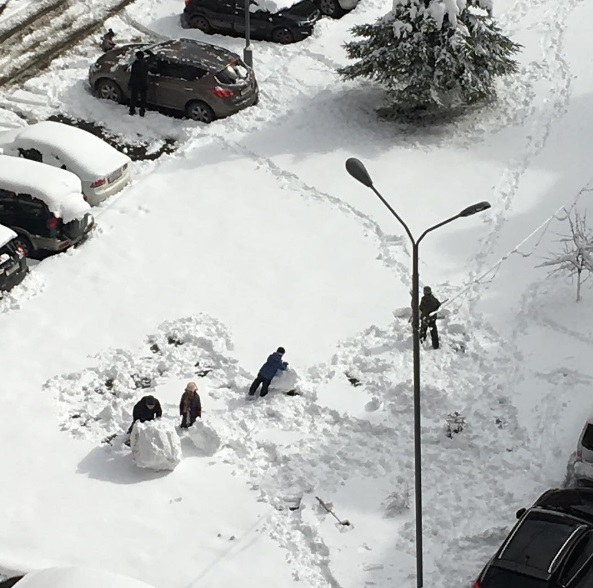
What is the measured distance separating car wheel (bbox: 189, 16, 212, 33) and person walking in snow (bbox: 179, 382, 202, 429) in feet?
47.9

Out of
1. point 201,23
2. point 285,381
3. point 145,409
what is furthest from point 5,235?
point 201,23

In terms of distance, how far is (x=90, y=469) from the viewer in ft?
55.4

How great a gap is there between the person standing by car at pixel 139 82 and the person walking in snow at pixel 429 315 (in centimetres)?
982

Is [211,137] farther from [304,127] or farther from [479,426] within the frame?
[479,426]

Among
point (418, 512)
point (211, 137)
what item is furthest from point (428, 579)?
point (211, 137)

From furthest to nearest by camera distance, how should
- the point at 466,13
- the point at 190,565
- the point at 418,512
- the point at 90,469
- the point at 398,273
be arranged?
1. the point at 466,13
2. the point at 398,273
3. the point at 90,469
4. the point at 190,565
5. the point at 418,512

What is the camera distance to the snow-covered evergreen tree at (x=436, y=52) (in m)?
24.6

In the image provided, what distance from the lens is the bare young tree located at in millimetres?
19969

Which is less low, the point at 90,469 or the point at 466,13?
the point at 466,13

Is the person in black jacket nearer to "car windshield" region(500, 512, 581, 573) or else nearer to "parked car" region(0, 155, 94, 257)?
"parked car" region(0, 155, 94, 257)

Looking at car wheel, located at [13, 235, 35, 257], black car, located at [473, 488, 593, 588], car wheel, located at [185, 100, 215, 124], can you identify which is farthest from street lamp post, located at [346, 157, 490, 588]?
car wheel, located at [185, 100, 215, 124]

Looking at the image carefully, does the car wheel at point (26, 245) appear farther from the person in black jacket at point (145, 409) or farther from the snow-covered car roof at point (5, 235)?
the person in black jacket at point (145, 409)

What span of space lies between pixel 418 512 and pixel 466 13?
14295 millimetres

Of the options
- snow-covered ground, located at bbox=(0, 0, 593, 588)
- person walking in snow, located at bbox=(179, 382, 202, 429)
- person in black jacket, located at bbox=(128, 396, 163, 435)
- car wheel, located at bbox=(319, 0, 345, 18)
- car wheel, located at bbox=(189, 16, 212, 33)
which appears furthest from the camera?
car wheel, located at bbox=(319, 0, 345, 18)
